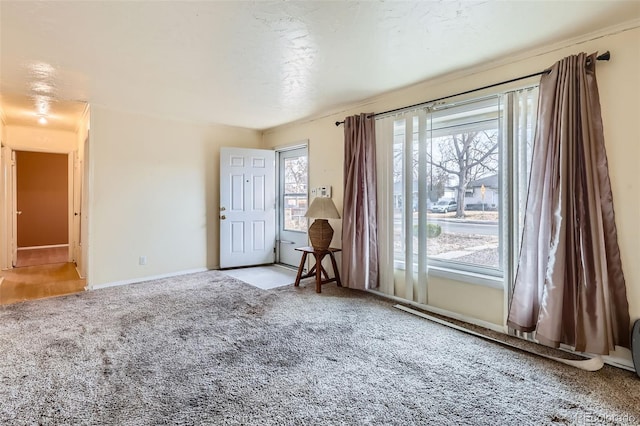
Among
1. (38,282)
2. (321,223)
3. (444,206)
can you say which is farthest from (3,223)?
(444,206)

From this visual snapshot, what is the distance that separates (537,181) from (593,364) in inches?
50.9

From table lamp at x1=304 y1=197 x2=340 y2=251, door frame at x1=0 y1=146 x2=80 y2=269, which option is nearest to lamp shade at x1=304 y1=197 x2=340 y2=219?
table lamp at x1=304 y1=197 x2=340 y2=251

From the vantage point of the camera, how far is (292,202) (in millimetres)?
5516

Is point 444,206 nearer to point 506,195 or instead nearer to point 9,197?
point 506,195

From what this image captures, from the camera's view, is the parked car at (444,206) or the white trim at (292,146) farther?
the white trim at (292,146)

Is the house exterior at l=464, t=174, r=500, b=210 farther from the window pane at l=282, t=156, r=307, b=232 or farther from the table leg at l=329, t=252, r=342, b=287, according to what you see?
the window pane at l=282, t=156, r=307, b=232

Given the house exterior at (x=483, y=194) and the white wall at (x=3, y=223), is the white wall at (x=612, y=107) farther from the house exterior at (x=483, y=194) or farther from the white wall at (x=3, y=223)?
the white wall at (x=3, y=223)

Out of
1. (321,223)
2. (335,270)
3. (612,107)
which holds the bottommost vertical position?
(335,270)

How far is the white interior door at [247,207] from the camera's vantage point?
5.20 m

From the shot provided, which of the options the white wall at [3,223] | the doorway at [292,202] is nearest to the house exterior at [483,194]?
the doorway at [292,202]

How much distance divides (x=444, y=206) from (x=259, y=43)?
7.36ft

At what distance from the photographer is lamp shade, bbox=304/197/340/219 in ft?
13.3

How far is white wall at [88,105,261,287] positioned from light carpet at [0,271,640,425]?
1154mm

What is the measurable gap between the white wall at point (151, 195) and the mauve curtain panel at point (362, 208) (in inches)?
96.6
